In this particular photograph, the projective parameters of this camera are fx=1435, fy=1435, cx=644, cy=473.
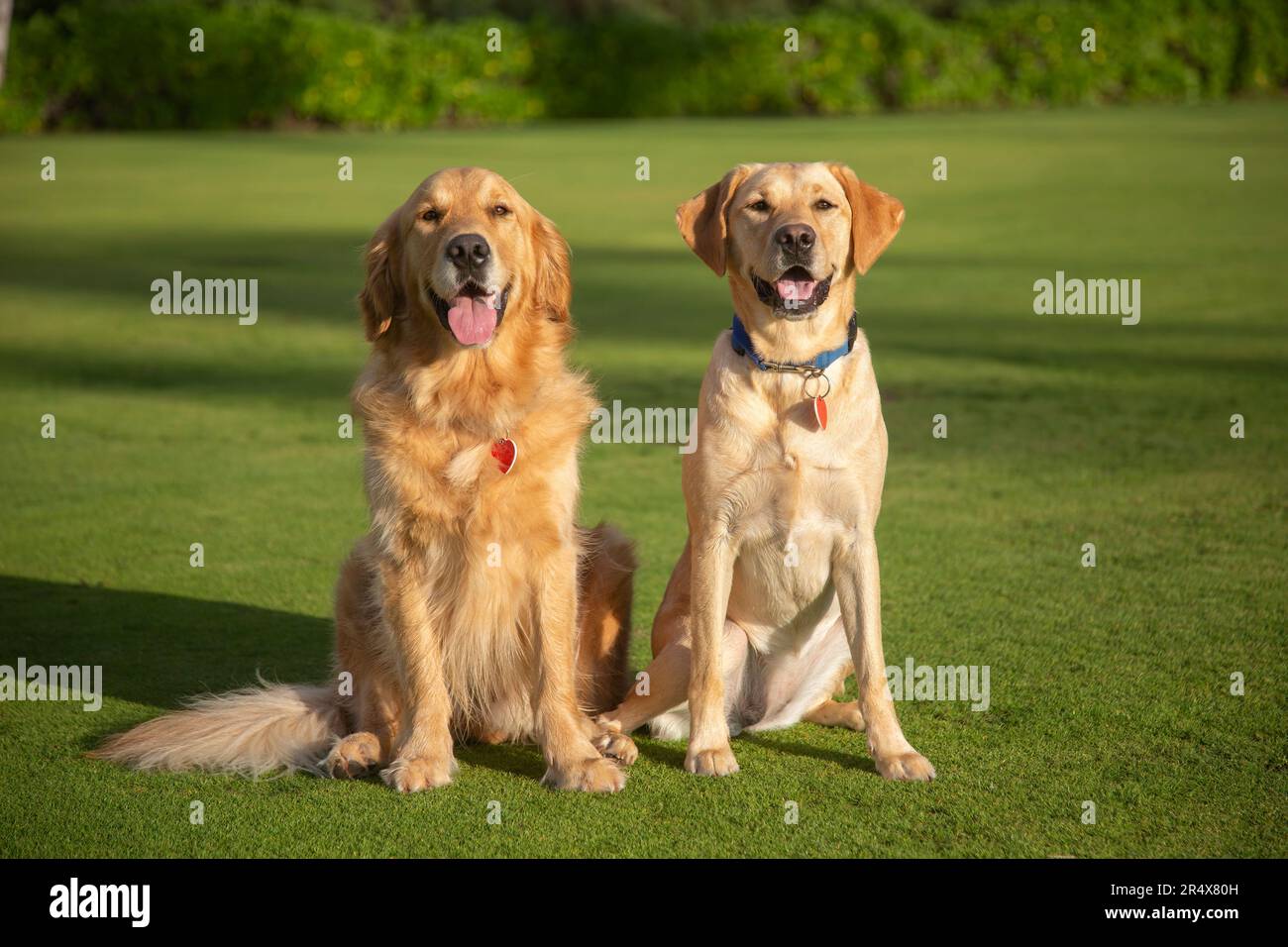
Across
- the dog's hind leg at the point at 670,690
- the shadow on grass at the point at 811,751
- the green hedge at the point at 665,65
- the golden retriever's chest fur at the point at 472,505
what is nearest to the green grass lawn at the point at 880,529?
the shadow on grass at the point at 811,751

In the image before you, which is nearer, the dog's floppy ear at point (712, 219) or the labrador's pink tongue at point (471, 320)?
the labrador's pink tongue at point (471, 320)

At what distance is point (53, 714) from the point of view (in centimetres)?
478

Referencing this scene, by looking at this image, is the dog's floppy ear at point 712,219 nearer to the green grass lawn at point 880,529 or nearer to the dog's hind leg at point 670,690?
the green grass lawn at point 880,529

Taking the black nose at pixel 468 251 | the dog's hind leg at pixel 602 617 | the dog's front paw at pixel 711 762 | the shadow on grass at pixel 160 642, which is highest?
the black nose at pixel 468 251

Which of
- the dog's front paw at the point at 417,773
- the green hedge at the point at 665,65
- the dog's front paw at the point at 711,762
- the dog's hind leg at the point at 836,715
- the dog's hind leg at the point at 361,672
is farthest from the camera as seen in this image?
the green hedge at the point at 665,65

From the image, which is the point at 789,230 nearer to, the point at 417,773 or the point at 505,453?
the point at 505,453

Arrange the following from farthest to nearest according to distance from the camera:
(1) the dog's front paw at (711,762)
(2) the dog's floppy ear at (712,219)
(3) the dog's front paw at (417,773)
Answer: (2) the dog's floppy ear at (712,219)
(1) the dog's front paw at (711,762)
(3) the dog's front paw at (417,773)

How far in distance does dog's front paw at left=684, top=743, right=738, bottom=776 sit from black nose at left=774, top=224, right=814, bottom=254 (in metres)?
1.52

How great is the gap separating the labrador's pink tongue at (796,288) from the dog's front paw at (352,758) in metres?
1.86

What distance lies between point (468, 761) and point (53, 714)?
145cm

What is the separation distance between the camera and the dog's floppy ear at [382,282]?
447 cm

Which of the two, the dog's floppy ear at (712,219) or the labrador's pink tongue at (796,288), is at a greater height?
the dog's floppy ear at (712,219)

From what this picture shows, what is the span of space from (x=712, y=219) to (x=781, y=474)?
87cm

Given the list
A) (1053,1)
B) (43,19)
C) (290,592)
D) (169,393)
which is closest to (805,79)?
(1053,1)
